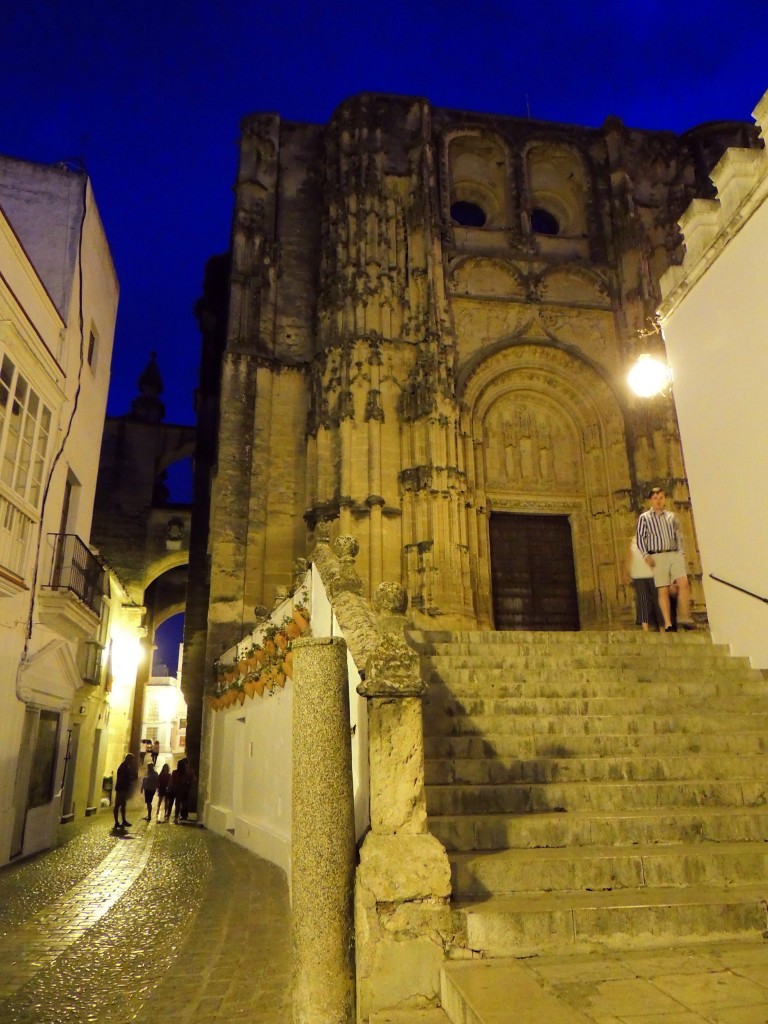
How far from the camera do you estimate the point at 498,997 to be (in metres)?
3.12

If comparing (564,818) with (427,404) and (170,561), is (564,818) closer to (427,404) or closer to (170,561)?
(427,404)

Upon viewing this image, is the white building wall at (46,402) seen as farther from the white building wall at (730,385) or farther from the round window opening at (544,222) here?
the round window opening at (544,222)

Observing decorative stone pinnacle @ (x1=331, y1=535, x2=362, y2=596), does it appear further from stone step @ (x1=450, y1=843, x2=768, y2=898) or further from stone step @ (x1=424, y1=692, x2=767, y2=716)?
stone step @ (x1=450, y1=843, x2=768, y2=898)

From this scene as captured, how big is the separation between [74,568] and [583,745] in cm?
895

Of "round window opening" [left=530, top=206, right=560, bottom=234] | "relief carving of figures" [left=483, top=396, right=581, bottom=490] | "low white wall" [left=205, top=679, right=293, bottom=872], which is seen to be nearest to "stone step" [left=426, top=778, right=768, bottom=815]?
"low white wall" [left=205, top=679, right=293, bottom=872]

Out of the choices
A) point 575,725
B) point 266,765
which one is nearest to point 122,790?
point 266,765

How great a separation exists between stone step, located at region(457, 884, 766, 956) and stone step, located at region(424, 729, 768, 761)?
5.84 feet

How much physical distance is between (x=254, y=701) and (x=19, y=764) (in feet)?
11.3

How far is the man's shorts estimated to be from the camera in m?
8.88

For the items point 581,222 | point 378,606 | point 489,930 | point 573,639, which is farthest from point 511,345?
point 489,930

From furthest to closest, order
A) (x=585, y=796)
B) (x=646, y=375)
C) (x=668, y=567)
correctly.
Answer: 1. (x=668, y=567)
2. (x=646, y=375)
3. (x=585, y=796)

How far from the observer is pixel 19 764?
10031 mm

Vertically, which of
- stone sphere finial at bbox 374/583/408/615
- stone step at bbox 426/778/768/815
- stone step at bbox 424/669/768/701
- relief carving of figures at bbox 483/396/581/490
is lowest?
stone step at bbox 426/778/768/815

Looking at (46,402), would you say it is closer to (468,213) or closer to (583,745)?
(583,745)
